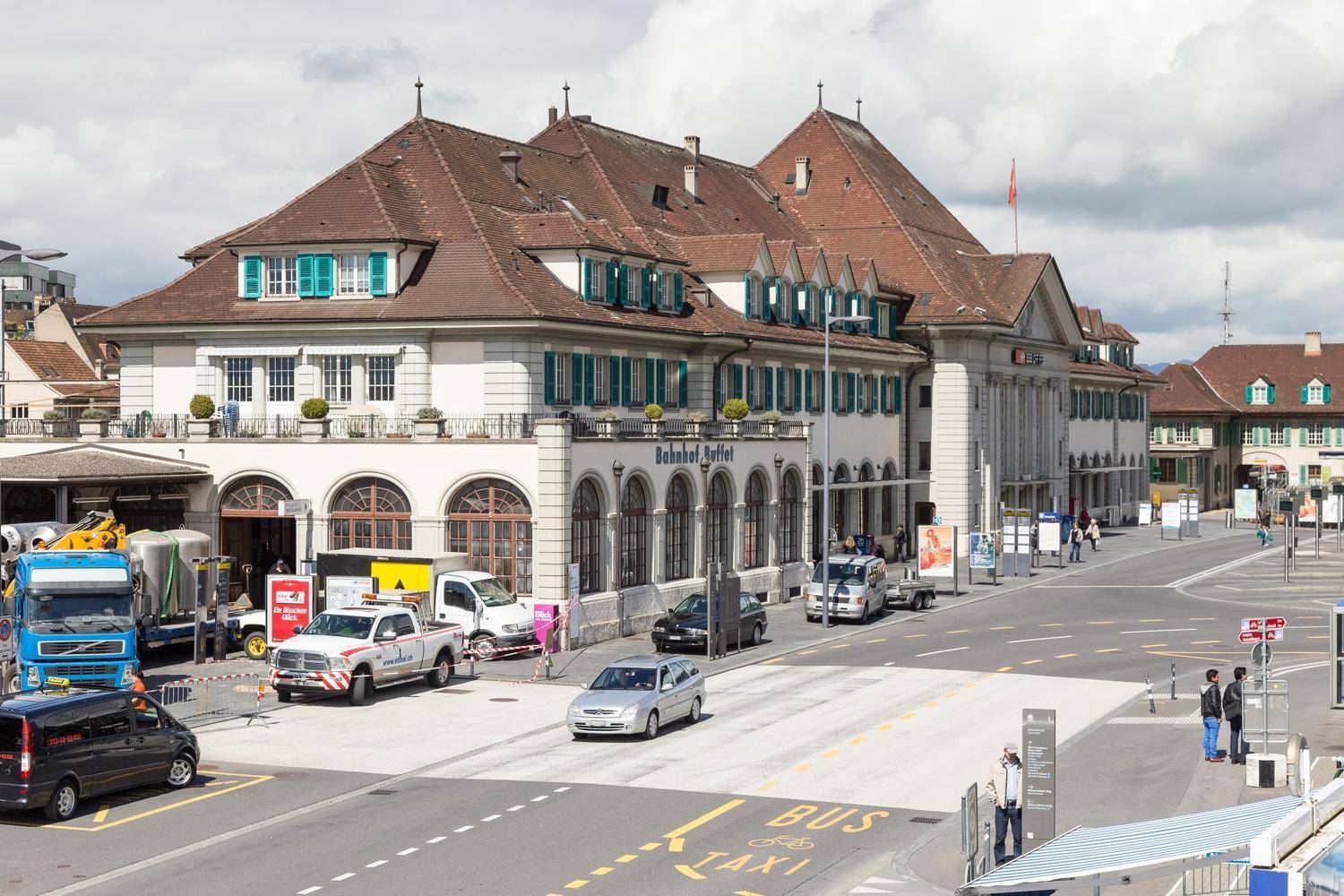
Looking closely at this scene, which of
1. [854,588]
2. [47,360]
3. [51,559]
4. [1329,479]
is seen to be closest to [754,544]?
[854,588]

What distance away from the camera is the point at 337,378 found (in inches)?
2170

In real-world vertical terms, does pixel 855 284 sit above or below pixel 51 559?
above

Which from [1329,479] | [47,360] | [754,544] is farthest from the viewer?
[1329,479]

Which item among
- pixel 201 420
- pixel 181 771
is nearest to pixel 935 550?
pixel 201 420

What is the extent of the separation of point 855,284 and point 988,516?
50.8 feet

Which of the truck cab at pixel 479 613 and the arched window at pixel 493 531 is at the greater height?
the arched window at pixel 493 531

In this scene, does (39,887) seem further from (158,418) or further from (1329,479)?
(1329,479)

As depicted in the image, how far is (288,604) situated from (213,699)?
7211mm

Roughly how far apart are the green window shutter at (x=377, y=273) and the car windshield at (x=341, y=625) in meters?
16.4

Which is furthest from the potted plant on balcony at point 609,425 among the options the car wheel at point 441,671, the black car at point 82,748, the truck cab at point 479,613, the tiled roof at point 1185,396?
the tiled roof at point 1185,396

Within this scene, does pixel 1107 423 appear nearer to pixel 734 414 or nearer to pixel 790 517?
pixel 790 517

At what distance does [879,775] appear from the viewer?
31.5m

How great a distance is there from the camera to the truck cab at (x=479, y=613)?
46.6m

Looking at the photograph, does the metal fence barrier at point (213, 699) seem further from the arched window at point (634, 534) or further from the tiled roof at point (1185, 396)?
the tiled roof at point (1185, 396)
